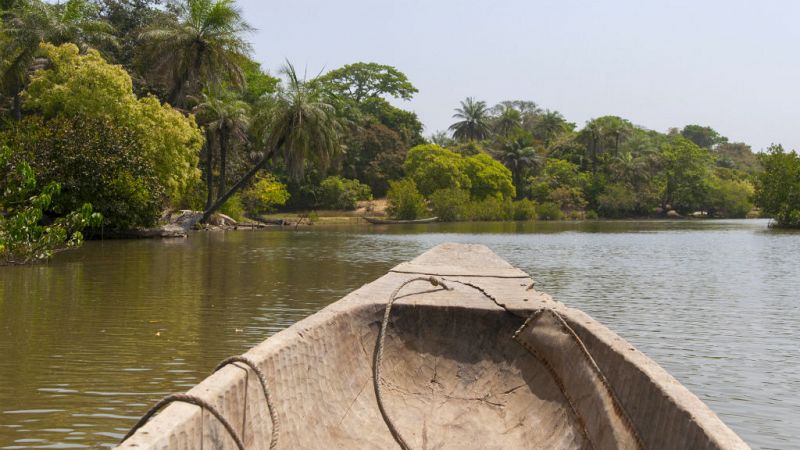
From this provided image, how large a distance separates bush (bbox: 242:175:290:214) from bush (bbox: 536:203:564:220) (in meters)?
24.0

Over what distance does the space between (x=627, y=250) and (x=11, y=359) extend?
20.6 meters

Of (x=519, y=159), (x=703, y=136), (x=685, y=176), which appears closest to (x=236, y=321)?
(x=519, y=159)

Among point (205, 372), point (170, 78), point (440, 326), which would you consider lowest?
point (205, 372)

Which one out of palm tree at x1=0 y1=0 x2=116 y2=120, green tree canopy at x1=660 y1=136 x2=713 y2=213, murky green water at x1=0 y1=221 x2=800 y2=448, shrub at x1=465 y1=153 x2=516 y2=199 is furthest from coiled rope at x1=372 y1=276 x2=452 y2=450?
green tree canopy at x1=660 y1=136 x2=713 y2=213

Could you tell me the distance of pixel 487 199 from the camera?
196 ft

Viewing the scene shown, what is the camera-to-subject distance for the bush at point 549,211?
6184 centimetres

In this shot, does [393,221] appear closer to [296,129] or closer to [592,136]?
[296,129]

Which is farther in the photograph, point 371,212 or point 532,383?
point 371,212

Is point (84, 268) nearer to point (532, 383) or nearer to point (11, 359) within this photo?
point (11, 359)

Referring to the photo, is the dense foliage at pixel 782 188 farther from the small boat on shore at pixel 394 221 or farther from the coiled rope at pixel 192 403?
the coiled rope at pixel 192 403

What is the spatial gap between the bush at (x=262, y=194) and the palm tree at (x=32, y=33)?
43.9 feet

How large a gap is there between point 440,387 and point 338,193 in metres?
49.4

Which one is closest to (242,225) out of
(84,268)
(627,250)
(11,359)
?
(627,250)

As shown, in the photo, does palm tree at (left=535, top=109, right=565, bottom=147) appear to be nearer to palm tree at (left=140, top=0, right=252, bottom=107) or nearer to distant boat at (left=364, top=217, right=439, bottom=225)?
distant boat at (left=364, top=217, right=439, bottom=225)
